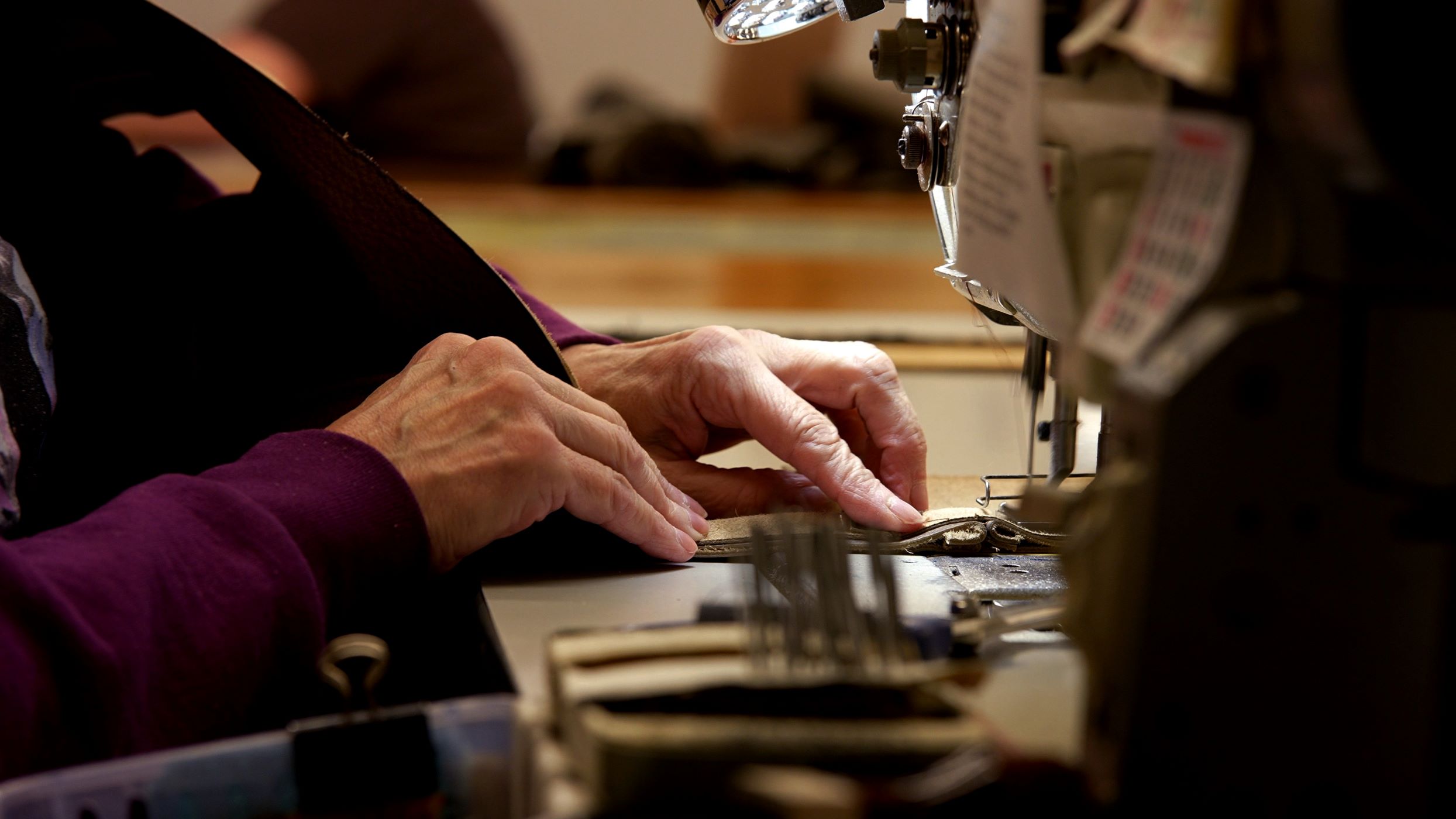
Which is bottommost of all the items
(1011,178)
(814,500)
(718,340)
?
(814,500)

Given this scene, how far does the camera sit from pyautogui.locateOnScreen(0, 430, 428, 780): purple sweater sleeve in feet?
1.69

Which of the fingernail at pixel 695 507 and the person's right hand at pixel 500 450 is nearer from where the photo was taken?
the person's right hand at pixel 500 450

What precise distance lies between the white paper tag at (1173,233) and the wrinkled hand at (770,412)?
0.43 metres

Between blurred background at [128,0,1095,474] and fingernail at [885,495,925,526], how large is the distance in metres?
0.64

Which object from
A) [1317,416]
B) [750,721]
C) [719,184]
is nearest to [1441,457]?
[1317,416]

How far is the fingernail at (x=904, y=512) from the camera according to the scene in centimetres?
81

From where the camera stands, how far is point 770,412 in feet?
2.83

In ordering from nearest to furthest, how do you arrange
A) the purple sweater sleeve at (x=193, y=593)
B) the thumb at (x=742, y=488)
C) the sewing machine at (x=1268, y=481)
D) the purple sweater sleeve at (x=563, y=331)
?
the sewing machine at (x=1268, y=481) < the purple sweater sleeve at (x=193, y=593) < the thumb at (x=742, y=488) < the purple sweater sleeve at (x=563, y=331)

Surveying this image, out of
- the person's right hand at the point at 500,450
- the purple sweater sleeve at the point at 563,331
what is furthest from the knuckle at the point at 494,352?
the purple sweater sleeve at the point at 563,331

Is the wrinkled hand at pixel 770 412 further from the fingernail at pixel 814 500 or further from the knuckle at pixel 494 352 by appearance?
the knuckle at pixel 494 352

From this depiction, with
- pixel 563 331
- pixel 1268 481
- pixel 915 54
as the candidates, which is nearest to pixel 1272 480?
pixel 1268 481

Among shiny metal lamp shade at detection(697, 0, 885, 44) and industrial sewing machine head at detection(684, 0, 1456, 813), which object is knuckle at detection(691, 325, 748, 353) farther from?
industrial sewing machine head at detection(684, 0, 1456, 813)

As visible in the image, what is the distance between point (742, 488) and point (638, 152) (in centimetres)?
378

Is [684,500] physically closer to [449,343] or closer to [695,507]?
[695,507]
